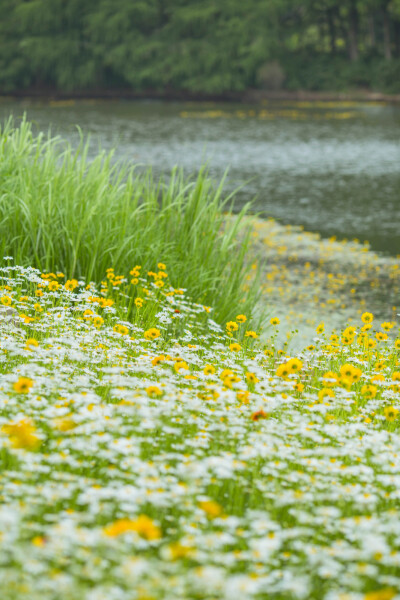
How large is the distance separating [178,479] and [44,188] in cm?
454

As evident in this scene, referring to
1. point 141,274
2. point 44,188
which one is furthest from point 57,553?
point 44,188

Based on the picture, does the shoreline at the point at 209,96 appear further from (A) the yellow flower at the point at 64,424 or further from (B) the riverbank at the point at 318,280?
(A) the yellow flower at the point at 64,424

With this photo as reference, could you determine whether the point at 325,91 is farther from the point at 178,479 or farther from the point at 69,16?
the point at 178,479

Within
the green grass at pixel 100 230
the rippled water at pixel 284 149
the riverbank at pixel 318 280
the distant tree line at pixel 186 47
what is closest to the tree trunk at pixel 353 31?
the distant tree line at pixel 186 47

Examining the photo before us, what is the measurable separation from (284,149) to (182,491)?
2517cm

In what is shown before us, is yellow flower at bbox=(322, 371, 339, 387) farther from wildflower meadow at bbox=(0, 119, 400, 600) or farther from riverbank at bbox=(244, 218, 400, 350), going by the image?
riverbank at bbox=(244, 218, 400, 350)

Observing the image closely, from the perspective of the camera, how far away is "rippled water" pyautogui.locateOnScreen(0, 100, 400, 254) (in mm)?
16875

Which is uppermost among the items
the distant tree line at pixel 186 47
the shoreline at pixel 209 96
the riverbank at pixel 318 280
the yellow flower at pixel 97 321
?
the distant tree line at pixel 186 47

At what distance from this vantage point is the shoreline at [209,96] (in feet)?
165

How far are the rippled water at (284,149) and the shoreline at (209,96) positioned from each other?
381cm

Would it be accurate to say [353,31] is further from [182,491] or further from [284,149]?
[182,491]

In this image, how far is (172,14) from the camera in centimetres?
5538

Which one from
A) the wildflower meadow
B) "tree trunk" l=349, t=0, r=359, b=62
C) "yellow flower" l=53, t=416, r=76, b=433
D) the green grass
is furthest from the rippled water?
"tree trunk" l=349, t=0, r=359, b=62

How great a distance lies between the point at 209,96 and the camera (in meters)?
53.3
